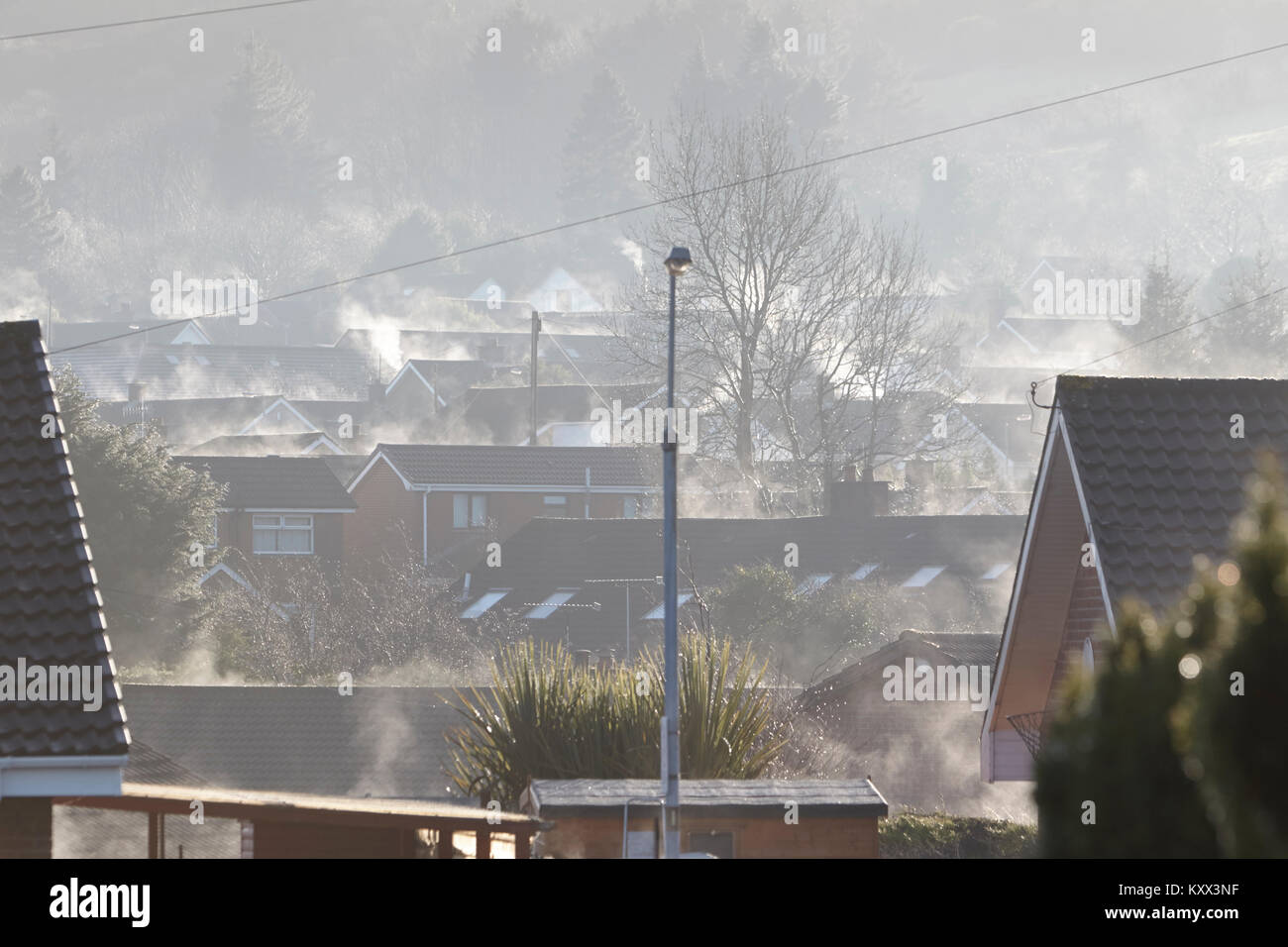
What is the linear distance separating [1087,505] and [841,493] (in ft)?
114

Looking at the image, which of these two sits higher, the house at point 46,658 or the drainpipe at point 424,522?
the drainpipe at point 424,522

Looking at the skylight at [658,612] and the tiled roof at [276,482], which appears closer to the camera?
the skylight at [658,612]

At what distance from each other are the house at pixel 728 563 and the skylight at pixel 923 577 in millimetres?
24

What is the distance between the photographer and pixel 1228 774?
4734 mm

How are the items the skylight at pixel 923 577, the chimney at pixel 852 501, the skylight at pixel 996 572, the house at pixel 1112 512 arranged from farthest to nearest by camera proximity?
the chimney at pixel 852 501 → the skylight at pixel 996 572 → the skylight at pixel 923 577 → the house at pixel 1112 512

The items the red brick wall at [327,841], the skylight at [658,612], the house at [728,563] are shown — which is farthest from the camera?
the house at [728,563]

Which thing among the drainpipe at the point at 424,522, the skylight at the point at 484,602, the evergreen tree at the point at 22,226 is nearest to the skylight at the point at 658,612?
the skylight at the point at 484,602

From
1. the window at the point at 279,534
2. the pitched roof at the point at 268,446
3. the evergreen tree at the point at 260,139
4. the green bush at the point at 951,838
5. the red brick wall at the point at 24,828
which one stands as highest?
the evergreen tree at the point at 260,139

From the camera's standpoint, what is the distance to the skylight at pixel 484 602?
44.6 metres

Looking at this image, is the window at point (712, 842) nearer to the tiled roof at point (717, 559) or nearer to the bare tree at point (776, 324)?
the tiled roof at point (717, 559)

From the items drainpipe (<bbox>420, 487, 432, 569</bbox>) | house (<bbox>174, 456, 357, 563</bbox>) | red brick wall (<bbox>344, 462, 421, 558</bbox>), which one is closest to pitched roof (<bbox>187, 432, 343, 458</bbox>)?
red brick wall (<bbox>344, 462, 421, 558</bbox>)

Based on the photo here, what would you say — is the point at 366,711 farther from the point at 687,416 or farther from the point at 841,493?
the point at 687,416
